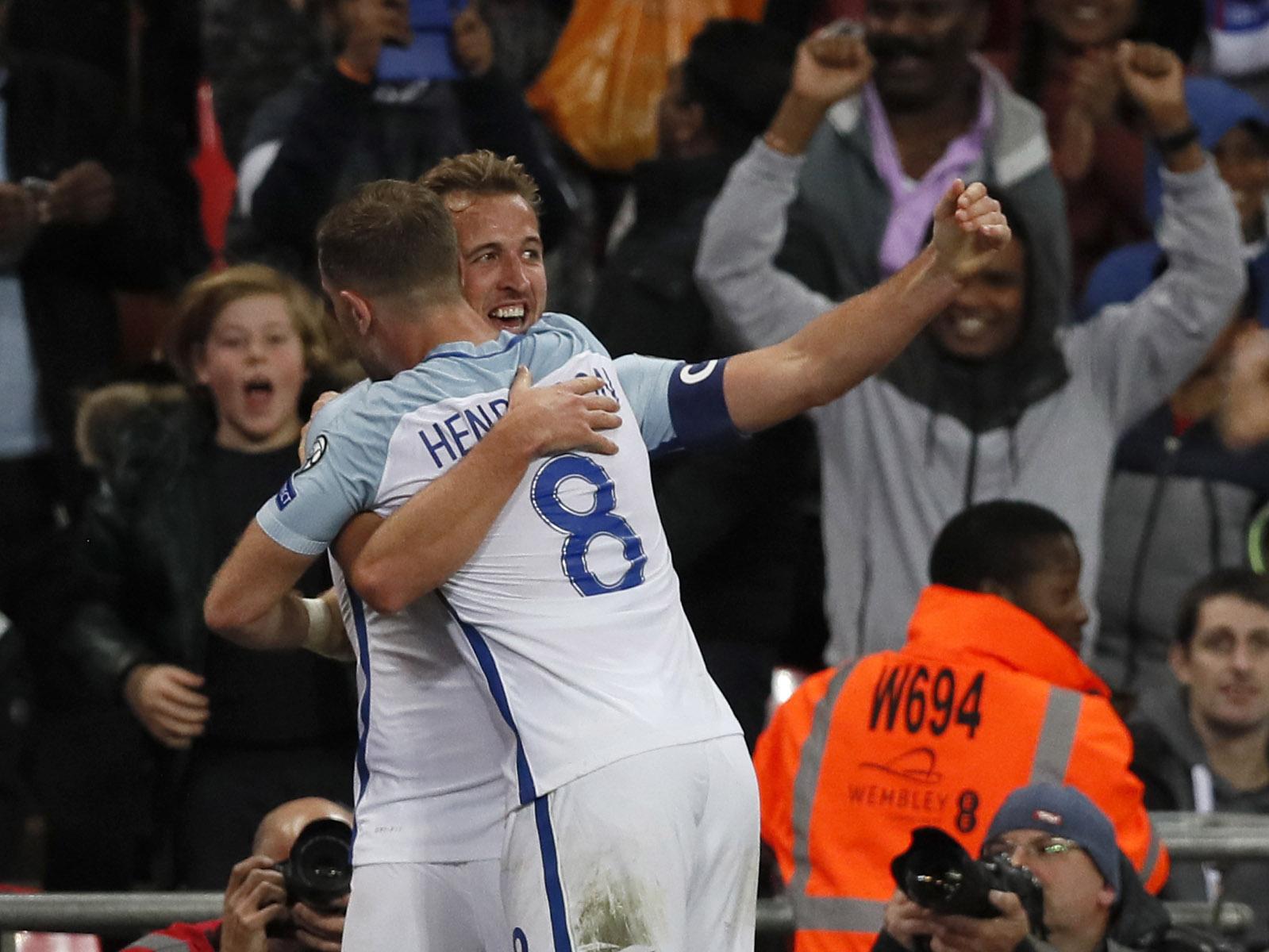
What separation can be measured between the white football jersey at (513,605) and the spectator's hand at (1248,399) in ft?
11.0

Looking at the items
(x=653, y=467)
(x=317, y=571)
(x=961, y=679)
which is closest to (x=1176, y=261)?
(x=653, y=467)

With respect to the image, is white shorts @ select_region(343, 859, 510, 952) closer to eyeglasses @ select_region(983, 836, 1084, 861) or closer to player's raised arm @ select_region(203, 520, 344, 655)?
player's raised arm @ select_region(203, 520, 344, 655)

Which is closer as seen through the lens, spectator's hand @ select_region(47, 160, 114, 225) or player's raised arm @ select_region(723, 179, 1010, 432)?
player's raised arm @ select_region(723, 179, 1010, 432)

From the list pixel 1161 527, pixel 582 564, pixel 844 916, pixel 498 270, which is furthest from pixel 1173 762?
pixel 582 564

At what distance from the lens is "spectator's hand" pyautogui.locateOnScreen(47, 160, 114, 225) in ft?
21.8

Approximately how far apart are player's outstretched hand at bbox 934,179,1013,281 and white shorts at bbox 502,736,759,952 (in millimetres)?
880

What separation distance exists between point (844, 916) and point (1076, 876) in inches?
24.2

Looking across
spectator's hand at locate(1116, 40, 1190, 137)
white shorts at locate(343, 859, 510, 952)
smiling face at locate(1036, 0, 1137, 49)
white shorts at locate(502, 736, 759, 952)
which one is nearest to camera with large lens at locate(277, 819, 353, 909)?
white shorts at locate(343, 859, 510, 952)

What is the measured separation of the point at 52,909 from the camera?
14.4ft

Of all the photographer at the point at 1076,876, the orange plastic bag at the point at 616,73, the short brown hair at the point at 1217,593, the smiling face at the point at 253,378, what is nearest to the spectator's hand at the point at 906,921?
the photographer at the point at 1076,876

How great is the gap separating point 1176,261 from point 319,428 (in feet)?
11.4

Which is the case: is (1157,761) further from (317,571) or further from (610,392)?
(610,392)

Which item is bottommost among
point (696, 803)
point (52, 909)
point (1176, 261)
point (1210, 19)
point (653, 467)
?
point (52, 909)

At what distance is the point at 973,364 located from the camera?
6.49 m
